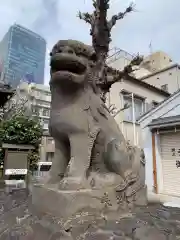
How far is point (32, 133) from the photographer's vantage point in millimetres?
8797

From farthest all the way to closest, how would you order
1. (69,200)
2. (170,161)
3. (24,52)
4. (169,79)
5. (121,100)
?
(24,52), (169,79), (121,100), (170,161), (69,200)

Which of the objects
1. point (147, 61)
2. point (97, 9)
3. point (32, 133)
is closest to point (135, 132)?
point (32, 133)

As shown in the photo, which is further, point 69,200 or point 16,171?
point 16,171

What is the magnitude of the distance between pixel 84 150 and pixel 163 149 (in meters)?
6.92

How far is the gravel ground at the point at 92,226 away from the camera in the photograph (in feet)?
5.36

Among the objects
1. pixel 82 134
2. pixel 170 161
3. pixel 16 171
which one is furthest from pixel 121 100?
pixel 82 134

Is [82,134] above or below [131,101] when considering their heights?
below

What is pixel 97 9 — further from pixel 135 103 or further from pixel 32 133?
pixel 135 103

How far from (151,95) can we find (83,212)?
461 inches

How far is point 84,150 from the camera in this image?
2.30 meters

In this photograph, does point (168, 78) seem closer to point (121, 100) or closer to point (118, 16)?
point (121, 100)

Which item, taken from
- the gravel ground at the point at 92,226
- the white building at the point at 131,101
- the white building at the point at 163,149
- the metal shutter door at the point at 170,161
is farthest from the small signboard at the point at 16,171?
the white building at the point at 131,101

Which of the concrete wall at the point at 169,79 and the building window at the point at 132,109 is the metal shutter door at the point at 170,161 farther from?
the concrete wall at the point at 169,79

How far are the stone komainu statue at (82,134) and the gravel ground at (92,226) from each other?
350 mm
